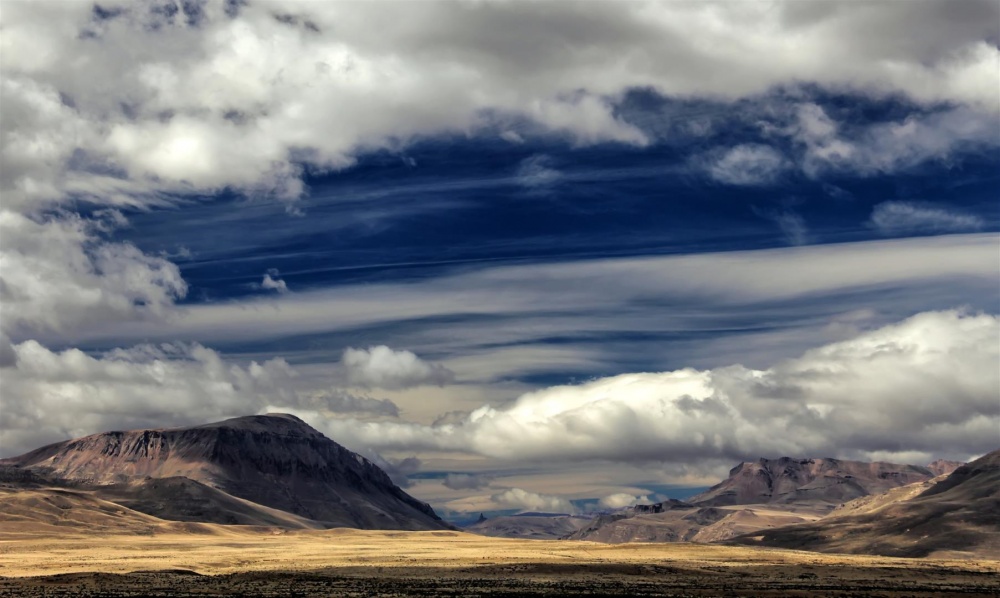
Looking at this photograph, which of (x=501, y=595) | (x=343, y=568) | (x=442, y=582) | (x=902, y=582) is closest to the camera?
(x=501, y=595)

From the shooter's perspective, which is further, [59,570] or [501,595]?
[59,570]

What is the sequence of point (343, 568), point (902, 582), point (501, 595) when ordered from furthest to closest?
point (343, 568) < point (902, 582) < point (501, 595)

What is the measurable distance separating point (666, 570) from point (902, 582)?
4157 cm

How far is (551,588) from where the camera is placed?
5802 inches

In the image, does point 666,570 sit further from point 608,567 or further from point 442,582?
point 442,582

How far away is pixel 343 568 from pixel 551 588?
2203 inches

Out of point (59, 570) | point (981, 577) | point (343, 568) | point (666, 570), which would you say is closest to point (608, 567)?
point (666, 570)

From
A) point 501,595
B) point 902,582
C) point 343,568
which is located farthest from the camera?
point 343,568

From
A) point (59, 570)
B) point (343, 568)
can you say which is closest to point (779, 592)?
point (343, 568)

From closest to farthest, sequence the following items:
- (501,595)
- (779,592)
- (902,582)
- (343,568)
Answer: (501,595)
(779,592)
(902,582)
(343,568)

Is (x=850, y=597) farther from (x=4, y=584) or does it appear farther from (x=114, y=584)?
(x=4, y=584)

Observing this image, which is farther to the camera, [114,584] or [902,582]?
[902,582]

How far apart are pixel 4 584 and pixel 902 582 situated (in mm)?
136275

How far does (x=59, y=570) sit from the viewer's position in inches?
7096
